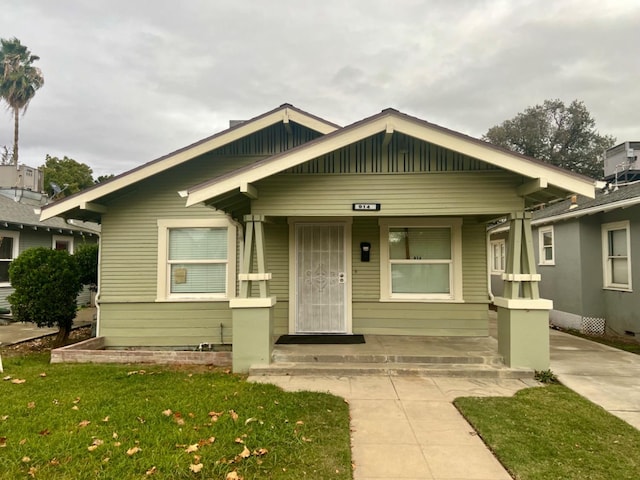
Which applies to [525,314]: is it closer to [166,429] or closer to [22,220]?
[166,429]

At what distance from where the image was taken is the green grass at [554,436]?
9.52ft

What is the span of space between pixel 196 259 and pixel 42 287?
2.84 meters

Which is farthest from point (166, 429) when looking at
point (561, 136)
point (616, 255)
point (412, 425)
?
point (561, 136)

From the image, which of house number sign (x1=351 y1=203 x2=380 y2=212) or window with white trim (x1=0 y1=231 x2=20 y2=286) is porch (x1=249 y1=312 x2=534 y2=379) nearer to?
house number sign (x1=351 y1=203 x2=380 y2=212)

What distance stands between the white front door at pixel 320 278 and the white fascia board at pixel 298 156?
2078mm

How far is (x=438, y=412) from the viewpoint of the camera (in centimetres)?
407

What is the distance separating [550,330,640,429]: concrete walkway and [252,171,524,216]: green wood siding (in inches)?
103

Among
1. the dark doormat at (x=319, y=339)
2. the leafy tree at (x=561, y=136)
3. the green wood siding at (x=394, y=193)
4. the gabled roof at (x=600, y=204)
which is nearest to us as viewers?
the green wood siding at (x=394, y=193)

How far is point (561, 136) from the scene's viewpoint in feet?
93.0

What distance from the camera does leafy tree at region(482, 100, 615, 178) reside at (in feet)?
91.6

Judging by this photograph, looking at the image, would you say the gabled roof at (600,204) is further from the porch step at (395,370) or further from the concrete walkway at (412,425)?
the concrete walkway at (412,425)

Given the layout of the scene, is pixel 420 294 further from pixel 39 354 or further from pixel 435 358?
pixel 39 354

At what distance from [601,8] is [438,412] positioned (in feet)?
52.2

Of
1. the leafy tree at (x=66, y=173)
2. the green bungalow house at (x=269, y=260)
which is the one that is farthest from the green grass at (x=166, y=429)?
the leafy tree at (x=66, y=173)
